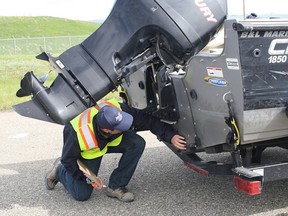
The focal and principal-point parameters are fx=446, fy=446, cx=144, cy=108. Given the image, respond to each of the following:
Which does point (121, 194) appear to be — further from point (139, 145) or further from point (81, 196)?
point (139, 145)

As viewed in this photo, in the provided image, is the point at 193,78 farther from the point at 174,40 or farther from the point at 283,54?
the point at 283,54

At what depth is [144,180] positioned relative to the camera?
14.8 feet

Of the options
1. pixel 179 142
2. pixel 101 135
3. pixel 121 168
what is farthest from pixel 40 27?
pixel 179 142

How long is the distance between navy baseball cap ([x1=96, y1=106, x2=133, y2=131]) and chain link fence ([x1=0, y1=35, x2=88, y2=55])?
87.0 feet

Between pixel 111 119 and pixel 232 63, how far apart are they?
1076mm

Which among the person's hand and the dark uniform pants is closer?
the person's hand

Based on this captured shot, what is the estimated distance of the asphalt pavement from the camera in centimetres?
376

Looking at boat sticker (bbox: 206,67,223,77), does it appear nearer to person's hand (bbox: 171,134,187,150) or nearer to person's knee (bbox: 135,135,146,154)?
person's hand (bbox: 171,134,187,150)

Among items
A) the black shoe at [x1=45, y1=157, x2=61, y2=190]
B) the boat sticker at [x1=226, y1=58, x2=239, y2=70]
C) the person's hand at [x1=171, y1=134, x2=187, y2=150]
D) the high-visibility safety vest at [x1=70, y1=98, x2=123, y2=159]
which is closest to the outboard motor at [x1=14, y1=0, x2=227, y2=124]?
the high-visibility safety vest at [x1=70, y1=98, x2=123, y2=159]

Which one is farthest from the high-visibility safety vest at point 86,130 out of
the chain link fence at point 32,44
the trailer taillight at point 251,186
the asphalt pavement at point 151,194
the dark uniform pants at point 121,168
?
the chain link fence at point 32,44

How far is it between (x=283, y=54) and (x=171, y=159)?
2.44 metres

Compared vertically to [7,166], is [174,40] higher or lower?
higher

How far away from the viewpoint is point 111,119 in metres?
3.48

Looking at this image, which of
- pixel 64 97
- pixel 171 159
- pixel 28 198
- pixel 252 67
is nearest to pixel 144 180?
pixel 171 159
